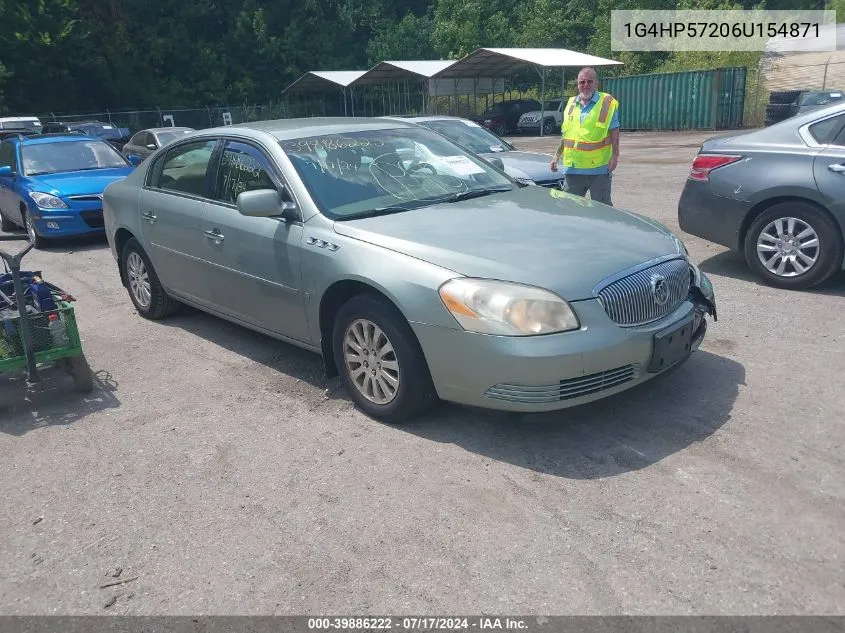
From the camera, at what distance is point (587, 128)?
24.0ft

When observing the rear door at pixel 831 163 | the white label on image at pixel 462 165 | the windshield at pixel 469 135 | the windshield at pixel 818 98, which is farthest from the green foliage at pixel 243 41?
the white label on image at pixel 462 165

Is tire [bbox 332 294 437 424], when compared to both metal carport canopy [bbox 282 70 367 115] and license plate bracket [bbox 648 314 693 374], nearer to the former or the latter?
license plate bracket [bbox 648 314 693 374]

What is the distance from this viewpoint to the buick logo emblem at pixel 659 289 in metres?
3.99

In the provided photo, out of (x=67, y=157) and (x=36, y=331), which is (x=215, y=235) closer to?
Result: (x=36, y=331)

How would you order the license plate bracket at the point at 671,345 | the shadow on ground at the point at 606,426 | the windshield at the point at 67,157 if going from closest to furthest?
the shadow on ground at the point at 606,426 < the license plate bracket at the point at 671,345 < the windshield at the point at 67,157

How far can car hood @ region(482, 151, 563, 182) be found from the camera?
9.57 metres

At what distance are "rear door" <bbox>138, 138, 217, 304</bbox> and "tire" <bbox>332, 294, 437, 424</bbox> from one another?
1.60m

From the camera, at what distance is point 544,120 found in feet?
110

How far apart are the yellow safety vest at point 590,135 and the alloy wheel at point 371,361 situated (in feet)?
13.0

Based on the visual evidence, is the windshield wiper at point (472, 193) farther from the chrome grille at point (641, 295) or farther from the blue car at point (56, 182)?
the blue car at point (56, 182)

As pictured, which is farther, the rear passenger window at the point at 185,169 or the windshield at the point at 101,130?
the windshield at the point at 101,130

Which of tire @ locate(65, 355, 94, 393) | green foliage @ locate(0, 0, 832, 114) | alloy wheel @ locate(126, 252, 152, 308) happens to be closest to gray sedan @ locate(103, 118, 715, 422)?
alloy wheel @ locate(126, 252, 152, 308)

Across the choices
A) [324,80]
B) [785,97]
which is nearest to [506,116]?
[324,80]

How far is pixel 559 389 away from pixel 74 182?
8.73 m
